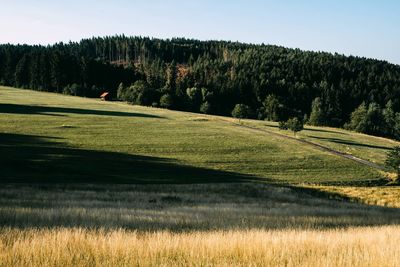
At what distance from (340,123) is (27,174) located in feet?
Result: 519

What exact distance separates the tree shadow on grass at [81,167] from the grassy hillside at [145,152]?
0.33 ft

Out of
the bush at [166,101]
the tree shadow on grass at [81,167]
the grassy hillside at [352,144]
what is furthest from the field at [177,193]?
the bush at [166,101]

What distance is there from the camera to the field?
7.16 m

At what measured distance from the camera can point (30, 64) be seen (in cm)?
16075

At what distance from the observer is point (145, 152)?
69812mm

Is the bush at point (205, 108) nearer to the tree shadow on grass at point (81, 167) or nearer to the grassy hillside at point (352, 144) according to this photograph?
the grassy hillside at point (352, 144)

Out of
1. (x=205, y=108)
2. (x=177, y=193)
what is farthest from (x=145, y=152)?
(x=205, y=108)

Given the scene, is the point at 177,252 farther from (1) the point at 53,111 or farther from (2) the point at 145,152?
(1) the point at 53,111

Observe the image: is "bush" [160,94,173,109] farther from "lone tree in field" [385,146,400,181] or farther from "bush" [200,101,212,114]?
"lone tree in field" [385,146,400,181]

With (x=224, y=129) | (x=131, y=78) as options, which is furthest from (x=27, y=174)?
(x=131, y=78)

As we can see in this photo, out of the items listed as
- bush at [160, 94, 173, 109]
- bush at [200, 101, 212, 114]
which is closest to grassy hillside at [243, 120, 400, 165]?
bush at [160, 94, 173, 109]

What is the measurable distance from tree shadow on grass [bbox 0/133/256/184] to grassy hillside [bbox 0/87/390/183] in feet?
0.33

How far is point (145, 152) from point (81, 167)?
1591 centimetres

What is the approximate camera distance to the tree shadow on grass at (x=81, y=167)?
48.9m
